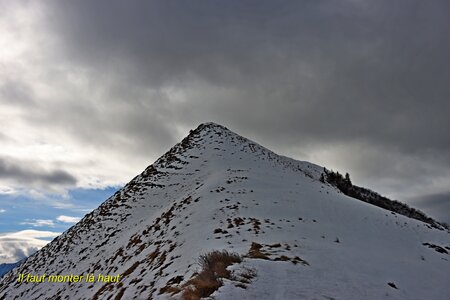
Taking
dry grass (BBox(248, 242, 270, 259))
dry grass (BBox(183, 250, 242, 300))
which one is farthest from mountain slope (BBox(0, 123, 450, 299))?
dry grass (BBox(183, 250, 242, 300))

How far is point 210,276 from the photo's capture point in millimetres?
7867

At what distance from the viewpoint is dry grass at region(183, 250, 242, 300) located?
7.13 metres

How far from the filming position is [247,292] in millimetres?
7000

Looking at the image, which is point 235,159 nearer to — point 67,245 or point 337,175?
point 67,245

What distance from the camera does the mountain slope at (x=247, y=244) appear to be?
8.81 metres

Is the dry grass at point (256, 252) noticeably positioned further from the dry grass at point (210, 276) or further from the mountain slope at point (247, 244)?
the dry grass at point (210, 276)

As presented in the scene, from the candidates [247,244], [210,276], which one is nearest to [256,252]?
[247,244]

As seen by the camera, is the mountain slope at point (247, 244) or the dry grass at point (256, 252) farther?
the dry grass at point (256, 252)

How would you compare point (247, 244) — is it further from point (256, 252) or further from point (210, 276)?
point (210, 276)

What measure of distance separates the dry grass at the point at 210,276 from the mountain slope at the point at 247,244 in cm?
26

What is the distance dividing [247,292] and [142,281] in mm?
6158

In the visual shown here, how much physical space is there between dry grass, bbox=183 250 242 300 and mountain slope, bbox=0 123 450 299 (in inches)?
10.3

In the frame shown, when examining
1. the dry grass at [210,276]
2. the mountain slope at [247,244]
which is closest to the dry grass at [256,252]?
the mountain slope at [247,244]

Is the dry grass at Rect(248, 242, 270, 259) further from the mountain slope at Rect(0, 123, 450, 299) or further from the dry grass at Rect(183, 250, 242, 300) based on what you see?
the dry grass at Rect(183, 250, 242, 300)
